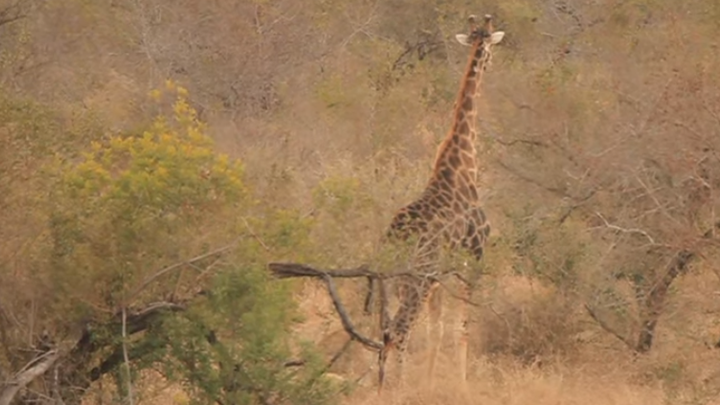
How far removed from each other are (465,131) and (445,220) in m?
0.95

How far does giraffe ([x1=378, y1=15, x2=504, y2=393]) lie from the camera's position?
751 centimetres

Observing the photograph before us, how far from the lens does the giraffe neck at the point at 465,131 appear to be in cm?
882

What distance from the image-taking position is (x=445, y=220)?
832cm

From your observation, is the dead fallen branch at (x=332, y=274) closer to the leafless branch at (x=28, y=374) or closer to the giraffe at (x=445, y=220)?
the giraffe at (x=445, y=220)

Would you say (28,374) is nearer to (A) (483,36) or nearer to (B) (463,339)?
(B) (463,339)

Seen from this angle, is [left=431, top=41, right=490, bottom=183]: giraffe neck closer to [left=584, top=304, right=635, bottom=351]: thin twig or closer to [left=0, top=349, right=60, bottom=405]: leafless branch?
[left=584, top=304, right=635, bottom=351]: thin twig

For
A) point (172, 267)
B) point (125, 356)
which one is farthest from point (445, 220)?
point (125, 356)

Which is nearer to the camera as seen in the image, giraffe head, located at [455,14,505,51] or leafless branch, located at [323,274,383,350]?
leafless branch, located at [323,274,383,350]

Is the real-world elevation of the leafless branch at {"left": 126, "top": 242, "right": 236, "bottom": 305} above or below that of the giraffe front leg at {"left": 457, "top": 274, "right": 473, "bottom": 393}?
above

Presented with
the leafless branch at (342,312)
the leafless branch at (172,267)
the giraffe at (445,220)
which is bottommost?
the giraffe at (445,220)

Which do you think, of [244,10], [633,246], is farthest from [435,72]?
[633,246]

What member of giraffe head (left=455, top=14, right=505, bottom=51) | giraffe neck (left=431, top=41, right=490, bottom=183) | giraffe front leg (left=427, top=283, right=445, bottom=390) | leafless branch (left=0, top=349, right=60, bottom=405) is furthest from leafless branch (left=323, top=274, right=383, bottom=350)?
giraffe head (left=455, top=14, right=505, bottom=51)

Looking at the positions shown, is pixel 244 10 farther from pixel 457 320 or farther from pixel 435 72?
pixel 457 320

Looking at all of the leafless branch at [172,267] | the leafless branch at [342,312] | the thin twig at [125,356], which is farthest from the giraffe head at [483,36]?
the thin twig at [125,356]
